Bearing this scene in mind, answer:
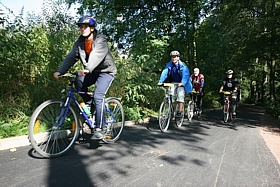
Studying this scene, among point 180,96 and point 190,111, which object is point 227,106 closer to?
point 190,111

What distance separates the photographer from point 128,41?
356 inches

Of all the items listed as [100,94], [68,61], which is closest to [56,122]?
[100,94]

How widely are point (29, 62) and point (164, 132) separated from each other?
371cm

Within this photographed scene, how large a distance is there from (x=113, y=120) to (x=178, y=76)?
2736mm

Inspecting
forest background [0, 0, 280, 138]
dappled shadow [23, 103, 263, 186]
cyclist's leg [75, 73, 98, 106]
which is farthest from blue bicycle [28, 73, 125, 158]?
forest background [0, 0, 280, 138]

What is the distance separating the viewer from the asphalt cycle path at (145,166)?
2797 millimetres

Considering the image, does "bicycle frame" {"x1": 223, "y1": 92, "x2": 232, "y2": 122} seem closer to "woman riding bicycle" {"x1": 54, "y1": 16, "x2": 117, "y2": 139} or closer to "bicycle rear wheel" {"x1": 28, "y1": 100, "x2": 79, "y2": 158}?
"woman riding bicycle" {"x1": 54, "y1": 16, "x2": 117, "y2": 139}

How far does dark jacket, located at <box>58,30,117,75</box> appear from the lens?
3.56 meters

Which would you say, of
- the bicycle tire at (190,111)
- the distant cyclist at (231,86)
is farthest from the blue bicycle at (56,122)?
the distant cyclist at (231,86)

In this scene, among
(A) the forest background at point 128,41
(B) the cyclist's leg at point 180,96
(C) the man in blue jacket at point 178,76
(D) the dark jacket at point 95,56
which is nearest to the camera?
(D) the dark jacket at point 95,56

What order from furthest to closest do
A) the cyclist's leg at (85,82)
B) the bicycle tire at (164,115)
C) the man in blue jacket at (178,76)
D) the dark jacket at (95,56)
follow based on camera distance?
the man in blue jacket at (178,76), the bicycle tire at (164,115), the cyclist's leg at (85,82), the dark jacket at (95,56)

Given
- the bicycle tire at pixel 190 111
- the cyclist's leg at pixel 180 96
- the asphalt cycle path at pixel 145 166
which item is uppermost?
the cyclist's leg at pixel 180 96

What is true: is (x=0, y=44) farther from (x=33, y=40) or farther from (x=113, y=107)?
(x=113, y=107)

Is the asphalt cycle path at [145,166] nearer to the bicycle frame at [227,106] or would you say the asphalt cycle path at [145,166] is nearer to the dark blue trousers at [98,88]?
the dark blue trousers at [98,88]
